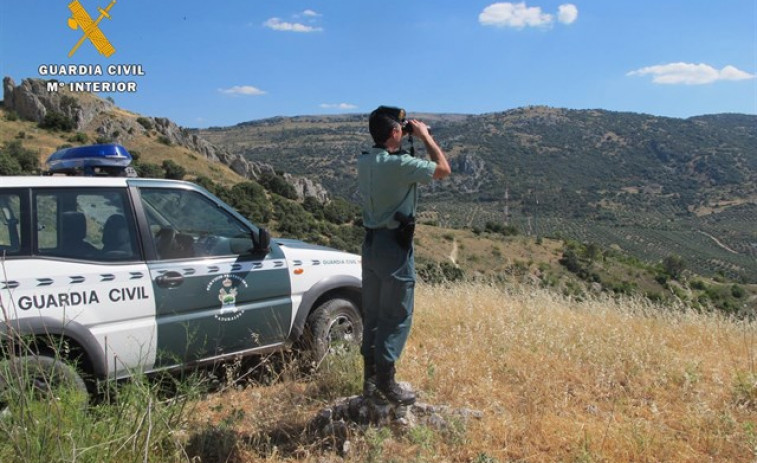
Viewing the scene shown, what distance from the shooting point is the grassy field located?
2.72 metres

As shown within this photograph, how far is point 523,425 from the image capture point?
141 inches

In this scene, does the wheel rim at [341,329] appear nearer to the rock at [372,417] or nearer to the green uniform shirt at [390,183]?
the rock at [372,417]

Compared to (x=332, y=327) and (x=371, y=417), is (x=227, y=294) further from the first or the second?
(x=371, y=417)

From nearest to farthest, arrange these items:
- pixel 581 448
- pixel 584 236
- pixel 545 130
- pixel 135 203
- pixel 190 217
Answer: pixel 581 448
pixel 135 203
pixel 190 217
pixel 584 236
pixel 545 130

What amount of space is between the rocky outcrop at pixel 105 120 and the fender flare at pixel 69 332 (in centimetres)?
4731

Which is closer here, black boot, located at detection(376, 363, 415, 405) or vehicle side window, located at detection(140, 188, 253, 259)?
black boot, located at detection(376, 363, 415, 405)

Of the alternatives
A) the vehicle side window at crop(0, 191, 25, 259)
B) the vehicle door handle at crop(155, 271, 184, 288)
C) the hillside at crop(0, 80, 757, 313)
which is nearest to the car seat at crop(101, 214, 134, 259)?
the vehicle door handle at crop(155, 271, 184, 288)

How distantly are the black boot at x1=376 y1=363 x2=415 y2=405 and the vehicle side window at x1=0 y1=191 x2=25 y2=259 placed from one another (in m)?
2.41

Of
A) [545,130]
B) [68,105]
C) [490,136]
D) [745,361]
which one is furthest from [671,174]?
[745,361]

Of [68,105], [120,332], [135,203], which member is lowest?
[120,332]

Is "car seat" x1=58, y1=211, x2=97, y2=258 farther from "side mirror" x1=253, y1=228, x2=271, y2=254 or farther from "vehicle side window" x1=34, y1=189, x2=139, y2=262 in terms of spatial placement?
"side mirror" x1=253, y1=228, x2=271, y2=254

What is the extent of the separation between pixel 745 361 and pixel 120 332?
5321mm

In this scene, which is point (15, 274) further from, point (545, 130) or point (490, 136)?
point (545, 130)

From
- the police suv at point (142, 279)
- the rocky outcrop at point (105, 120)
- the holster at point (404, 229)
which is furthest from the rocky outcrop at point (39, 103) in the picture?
the holster at point (404, 229)
